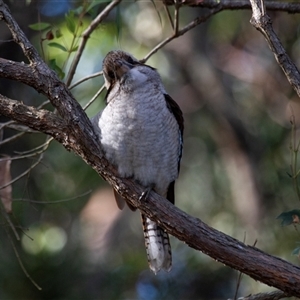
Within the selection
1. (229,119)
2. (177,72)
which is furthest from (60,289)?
(177,72)

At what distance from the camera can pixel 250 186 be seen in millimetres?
5652

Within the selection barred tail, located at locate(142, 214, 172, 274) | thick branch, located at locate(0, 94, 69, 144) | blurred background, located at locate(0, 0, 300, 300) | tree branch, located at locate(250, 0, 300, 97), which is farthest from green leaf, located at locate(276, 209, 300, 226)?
blurred background, located at locate(0, 0, 300, 300)

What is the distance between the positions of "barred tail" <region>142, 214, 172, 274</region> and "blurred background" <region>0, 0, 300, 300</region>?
888 mm

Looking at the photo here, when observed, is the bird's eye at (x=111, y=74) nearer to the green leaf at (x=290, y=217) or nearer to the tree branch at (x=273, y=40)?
the tree branch at (x=273, y=40)

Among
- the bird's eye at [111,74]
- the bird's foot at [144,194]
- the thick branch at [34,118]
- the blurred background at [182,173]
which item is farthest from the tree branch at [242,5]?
the thick branch at [34,118]

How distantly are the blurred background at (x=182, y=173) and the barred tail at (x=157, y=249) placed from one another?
2.91ft

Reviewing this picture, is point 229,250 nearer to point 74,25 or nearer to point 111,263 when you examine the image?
point 74,25

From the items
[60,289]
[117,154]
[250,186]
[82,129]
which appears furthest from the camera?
[250,186]

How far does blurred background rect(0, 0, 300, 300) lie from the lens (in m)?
4.73

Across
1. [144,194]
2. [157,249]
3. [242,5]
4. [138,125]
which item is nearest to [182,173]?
[157,249]

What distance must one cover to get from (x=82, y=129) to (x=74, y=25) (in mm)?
997

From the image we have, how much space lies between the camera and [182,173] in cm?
687

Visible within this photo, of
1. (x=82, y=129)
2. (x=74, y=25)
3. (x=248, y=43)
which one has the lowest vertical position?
(x=82, y=129)

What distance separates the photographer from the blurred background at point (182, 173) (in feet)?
15.5
